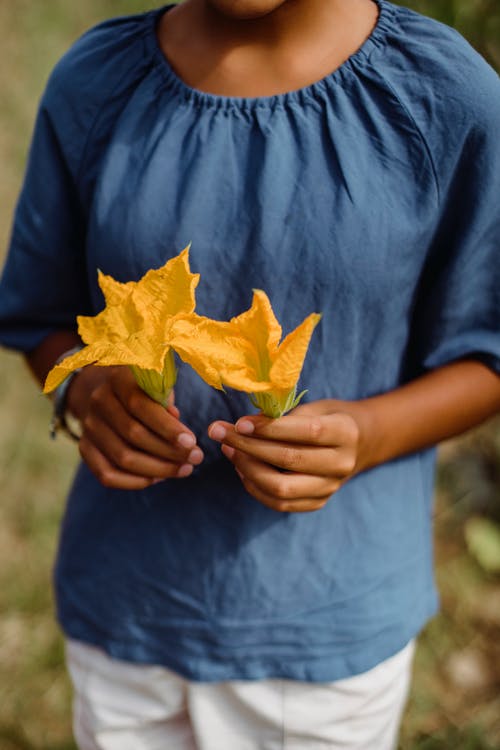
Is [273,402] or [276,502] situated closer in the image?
[273,402]

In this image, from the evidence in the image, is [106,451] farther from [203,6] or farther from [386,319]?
[203,6]

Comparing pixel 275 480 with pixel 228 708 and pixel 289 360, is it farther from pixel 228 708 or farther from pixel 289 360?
pixel 228 708

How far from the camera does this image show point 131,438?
1.15 metres

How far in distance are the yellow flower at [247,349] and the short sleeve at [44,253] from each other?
0.48 m

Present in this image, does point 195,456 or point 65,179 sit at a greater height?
point 65,179

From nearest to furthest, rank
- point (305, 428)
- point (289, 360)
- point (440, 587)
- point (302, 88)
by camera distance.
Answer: point (289, 360) → point (305, 428) → point (302, 88) → point (440, 587)

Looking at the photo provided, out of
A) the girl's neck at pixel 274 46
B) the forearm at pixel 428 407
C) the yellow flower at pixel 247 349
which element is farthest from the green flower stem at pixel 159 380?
the girl's neck at pixel 274 46

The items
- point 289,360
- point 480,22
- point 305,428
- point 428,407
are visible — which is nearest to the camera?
point 289,360

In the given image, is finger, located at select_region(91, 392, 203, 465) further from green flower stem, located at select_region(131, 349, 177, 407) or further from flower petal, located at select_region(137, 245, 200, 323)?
flower petal, located at select_region(137, 245, 200, 323)

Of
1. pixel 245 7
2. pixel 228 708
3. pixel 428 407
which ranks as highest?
pixel 245 7

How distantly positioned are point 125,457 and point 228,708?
0.46 metres

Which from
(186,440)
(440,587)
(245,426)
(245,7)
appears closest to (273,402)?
(245,426)

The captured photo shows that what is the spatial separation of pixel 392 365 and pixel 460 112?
377 mm

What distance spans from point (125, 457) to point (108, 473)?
0.06 meters
